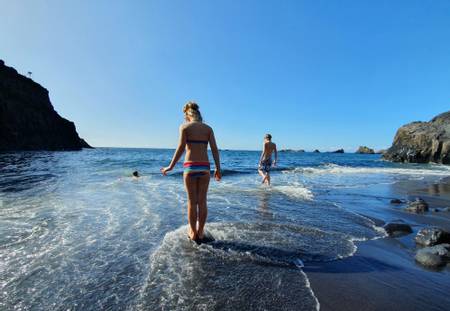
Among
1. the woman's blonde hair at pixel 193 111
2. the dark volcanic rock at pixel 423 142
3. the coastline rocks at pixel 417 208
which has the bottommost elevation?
the coastline rocks at pixel 417 208

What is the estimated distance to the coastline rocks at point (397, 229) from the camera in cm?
577

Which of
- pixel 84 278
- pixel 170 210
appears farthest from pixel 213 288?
pixel 170 210

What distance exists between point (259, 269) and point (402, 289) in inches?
69.8

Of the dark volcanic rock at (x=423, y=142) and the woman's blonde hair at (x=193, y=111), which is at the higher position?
the dark volcanic rock at (x=423, y=142)

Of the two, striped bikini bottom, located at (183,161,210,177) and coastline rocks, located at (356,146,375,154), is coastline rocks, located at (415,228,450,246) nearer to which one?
striped bikini bottom, located at (183,161,210,177)

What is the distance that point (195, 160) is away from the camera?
465 centimetres

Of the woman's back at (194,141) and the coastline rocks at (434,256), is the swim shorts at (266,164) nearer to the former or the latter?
the woman's back at (194,141)

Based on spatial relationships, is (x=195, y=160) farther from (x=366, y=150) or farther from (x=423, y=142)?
(x=366, y=150)

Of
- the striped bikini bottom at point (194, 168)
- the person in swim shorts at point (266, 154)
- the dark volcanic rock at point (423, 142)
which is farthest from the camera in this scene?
the dark volcanic rock at point (423, 142)

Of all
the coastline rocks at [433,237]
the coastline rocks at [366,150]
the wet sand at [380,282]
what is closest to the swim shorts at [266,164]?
the coastline rocks at [433,237]

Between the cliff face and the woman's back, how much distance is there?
6002 cm

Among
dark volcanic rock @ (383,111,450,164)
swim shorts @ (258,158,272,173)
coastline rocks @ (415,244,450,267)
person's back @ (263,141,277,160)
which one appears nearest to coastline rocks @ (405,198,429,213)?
coastline rocks @ (415,244,450,267)

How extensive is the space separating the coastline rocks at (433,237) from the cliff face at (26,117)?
62.9 m

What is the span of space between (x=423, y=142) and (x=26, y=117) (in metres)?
83.4
